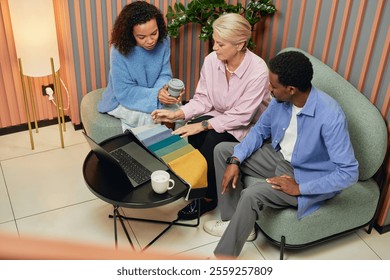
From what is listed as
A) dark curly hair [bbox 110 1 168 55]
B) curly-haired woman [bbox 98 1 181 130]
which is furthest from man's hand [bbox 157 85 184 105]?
dark curly hair [bbox 110 1 168 55]

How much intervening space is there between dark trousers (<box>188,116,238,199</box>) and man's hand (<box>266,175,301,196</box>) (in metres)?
0.57

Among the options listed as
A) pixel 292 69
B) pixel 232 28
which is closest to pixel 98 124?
pixel 232 28

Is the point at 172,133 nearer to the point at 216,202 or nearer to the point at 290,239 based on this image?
the point at 216,202

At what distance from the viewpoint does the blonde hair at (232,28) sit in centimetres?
268

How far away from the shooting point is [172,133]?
9.39 ft

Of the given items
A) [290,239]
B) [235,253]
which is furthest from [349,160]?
[235,253]

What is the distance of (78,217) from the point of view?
2.89m

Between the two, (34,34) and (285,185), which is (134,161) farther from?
(34,34)

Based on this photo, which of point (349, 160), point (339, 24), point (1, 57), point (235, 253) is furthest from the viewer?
point (1, 57)

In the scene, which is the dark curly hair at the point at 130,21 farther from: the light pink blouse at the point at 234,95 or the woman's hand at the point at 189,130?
the woman's hand at the point at 189,130

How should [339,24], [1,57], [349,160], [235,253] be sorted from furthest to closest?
[1,57] < [339,24] < [235,253] < [349,160]

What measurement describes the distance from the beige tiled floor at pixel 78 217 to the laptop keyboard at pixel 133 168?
0.44 meters

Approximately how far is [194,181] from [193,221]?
501 millimetres

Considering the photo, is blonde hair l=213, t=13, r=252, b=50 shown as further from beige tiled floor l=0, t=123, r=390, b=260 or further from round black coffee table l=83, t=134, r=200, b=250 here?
beige tiled floor l=0, t=123, r=390, b=260
